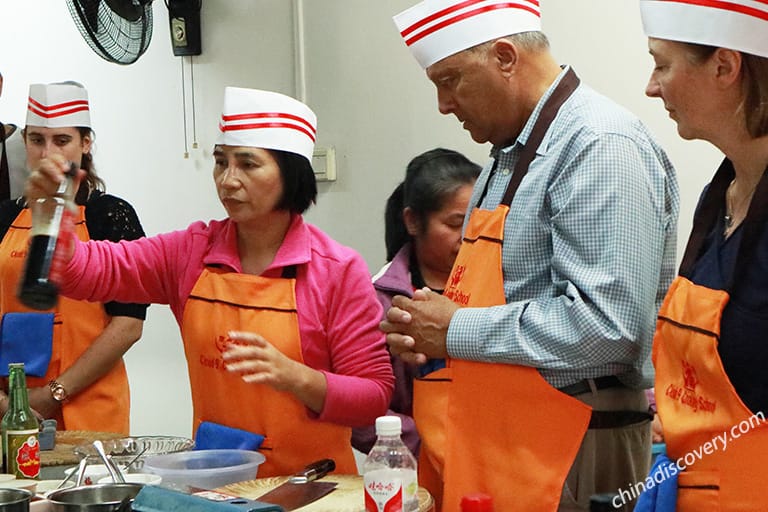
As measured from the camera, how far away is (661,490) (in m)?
1.53

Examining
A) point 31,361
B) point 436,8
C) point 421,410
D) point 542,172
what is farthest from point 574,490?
point 31,361

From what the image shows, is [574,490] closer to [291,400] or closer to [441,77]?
[291,400]

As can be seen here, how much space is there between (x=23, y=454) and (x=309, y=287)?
67 cm

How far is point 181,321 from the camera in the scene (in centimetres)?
233

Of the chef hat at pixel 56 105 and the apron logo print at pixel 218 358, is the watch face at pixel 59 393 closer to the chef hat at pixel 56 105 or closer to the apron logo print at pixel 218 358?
the apron logo print at pixel 218 358

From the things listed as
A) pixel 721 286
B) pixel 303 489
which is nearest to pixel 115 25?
pixel 303 489

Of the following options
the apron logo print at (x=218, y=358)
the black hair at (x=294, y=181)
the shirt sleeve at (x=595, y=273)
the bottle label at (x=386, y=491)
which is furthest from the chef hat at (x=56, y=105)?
the bottle label at (x=386, y=491)

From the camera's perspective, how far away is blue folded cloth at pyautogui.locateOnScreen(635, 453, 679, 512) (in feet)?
4.98

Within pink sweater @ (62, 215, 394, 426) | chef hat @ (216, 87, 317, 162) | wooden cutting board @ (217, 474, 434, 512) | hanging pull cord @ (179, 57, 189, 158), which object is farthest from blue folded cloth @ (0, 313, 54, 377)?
hanging pull cord @ (179, 57, 189, 158)

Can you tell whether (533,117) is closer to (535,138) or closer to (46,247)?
(535,138)

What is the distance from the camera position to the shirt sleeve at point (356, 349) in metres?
2.11

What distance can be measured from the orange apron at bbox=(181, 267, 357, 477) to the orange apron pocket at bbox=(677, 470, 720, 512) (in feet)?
2.70

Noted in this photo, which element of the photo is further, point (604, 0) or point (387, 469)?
point (604, 0)

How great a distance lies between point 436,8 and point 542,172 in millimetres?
440
